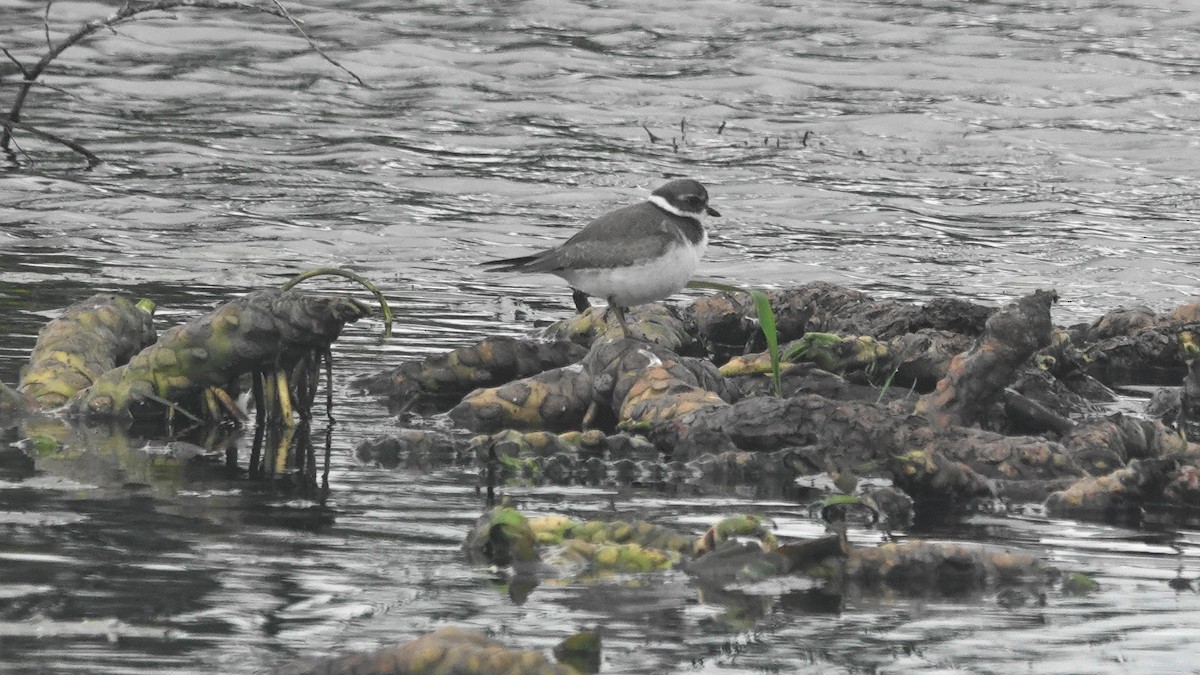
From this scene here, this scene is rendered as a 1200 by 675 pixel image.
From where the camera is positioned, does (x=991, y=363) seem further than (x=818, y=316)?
No

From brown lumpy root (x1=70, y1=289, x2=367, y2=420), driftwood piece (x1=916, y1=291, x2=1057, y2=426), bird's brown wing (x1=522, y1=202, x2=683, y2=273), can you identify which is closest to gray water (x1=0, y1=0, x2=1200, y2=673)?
brown lumpy root (x1=70, y1=289, x2=367, y2=420)

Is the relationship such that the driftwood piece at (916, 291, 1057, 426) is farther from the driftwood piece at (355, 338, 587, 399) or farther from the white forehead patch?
the white forehead patch

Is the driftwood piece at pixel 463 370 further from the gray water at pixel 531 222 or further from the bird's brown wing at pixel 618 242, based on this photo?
the bird's brown wing at pixel 618 242

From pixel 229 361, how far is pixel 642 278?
251 cm

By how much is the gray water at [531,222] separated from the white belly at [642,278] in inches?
33.4

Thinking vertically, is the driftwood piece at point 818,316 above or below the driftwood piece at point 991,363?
below

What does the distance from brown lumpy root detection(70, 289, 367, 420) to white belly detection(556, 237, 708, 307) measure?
2.10m

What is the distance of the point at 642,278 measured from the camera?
9.01m

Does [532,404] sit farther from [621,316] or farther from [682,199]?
[682,199]

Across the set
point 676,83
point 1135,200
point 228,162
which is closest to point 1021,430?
point 1135,200

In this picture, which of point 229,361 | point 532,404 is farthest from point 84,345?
point 532,404

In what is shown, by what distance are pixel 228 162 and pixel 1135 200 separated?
7763mm

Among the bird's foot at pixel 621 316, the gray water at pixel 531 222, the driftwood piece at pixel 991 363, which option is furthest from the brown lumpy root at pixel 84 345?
the driftwood piece at pixel 991 363

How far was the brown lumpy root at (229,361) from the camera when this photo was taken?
6.99 meters
